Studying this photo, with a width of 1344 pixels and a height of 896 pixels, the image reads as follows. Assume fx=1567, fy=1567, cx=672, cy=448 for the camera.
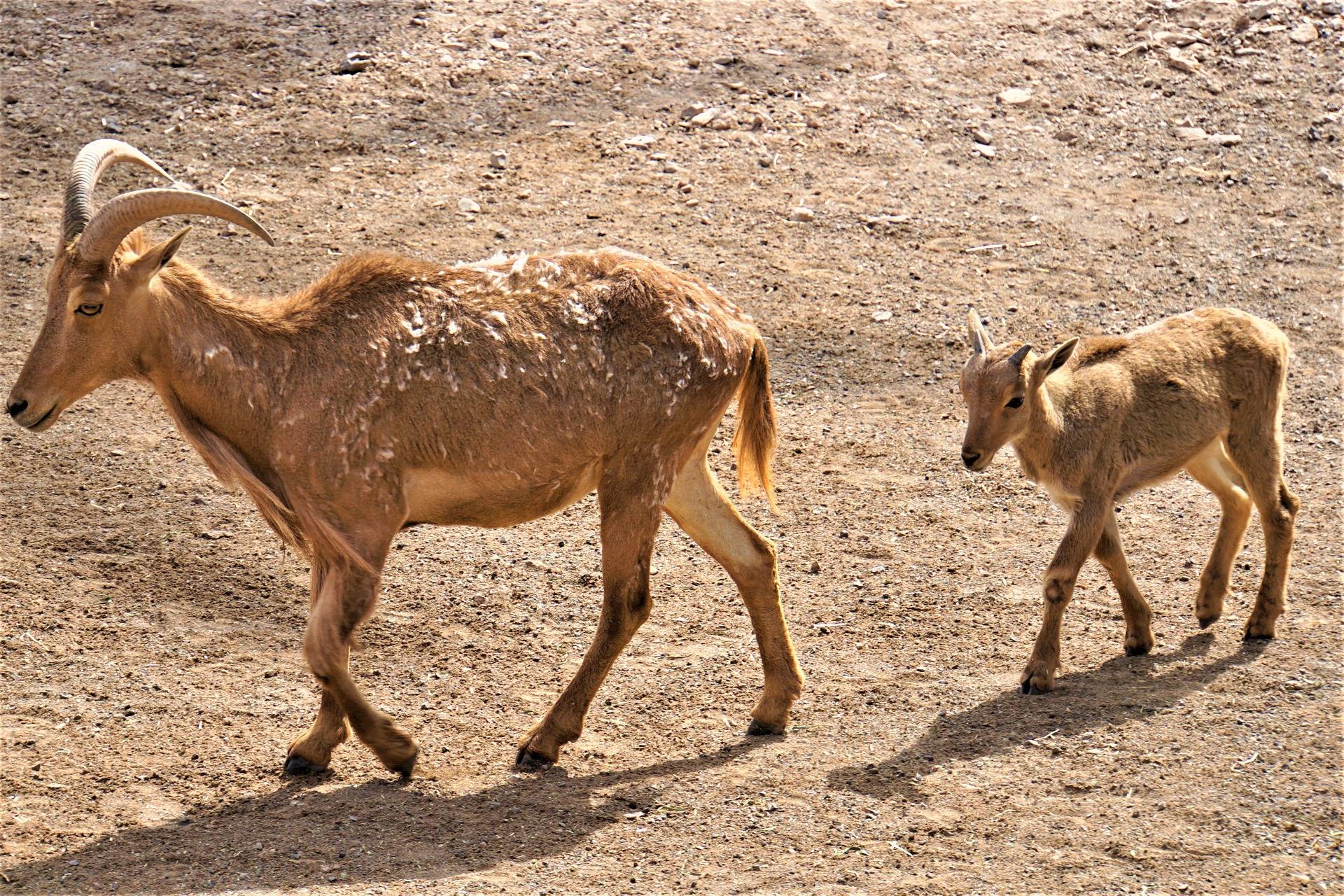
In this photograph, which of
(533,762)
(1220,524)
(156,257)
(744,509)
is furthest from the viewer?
(744,509)

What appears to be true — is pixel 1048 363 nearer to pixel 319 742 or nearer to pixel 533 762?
pixel 533 762

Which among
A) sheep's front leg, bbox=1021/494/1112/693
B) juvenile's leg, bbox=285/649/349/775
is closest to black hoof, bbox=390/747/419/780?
juvenile's leg, bbox=285/649/349/775

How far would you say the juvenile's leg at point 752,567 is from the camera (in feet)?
23.2

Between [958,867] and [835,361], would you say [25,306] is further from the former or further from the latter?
[958,867]

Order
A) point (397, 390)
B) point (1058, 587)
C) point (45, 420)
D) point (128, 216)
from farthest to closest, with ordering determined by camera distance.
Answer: point (1058, 587) < point (397, 390) < point (45, 420) < point (128, 216)

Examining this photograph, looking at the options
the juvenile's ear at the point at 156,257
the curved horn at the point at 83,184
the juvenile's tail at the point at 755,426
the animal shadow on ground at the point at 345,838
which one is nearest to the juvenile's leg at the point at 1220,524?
the juvenile's tail at the point at 755,426

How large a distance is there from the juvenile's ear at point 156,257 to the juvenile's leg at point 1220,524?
5.02 meters

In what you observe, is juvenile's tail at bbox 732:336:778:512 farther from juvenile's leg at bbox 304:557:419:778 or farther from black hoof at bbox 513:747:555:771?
juvenile's leg at bbox 304:557:419:778

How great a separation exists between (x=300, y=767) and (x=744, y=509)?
146 inches

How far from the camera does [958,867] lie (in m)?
5.88

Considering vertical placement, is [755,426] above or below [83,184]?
below

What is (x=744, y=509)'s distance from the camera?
9.55 m

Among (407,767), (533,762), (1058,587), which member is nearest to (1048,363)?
(1058,587)

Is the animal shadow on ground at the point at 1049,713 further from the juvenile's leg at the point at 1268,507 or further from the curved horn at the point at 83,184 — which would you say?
the curved horn at the point at 83,184
